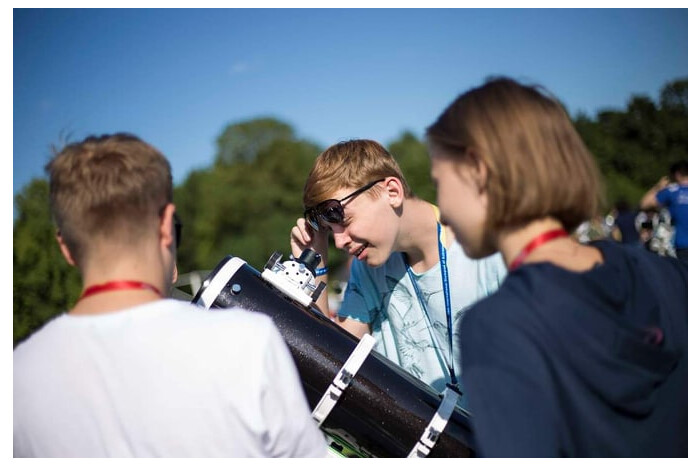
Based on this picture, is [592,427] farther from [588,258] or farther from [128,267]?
A: [128,267]

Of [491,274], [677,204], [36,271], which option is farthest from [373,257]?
[677,204]

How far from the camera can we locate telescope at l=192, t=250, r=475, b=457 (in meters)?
1.97

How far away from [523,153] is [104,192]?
98 cm

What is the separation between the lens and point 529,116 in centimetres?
144

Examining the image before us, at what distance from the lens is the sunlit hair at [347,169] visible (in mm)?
2680

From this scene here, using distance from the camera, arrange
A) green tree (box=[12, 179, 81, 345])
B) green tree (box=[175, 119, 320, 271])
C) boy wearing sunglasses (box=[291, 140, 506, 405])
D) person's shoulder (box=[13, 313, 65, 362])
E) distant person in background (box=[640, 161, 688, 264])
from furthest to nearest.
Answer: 1. green tree (box=[175, 119, 320, 271])
2. distant person in background (box=[640, 161, 688, 264])
3. green tree (box=[12, 179, 81, 345])
4. boy wearing sunglasses (box=[291, 140, 506, 405])
5. person's shoulder (box=[13, 313, 65, 362])

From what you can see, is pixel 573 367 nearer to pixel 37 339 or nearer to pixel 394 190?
pixel 37 339

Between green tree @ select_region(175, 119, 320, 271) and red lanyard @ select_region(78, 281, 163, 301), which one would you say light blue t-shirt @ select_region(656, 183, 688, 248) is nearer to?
red lanyard @ select_region(78, 281, 163, 301)

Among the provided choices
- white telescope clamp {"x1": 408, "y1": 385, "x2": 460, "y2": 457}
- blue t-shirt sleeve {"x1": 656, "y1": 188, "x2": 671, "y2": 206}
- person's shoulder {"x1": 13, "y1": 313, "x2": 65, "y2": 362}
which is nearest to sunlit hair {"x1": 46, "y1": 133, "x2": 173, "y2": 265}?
person's shoulder {"x1": 13, "y1": 313, "x2": 65, "y2": 362}

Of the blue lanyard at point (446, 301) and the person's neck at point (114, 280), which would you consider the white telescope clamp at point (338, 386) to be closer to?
the blue lanyard at point (446, 301)

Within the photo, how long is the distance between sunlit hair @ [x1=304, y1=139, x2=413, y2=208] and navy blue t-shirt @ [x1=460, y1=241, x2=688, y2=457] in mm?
1390

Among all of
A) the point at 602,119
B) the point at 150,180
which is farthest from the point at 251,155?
the point at 150,180

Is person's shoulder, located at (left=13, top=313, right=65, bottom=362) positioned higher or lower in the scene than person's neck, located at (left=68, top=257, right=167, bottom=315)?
lower

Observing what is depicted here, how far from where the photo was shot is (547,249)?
1.43 metres
